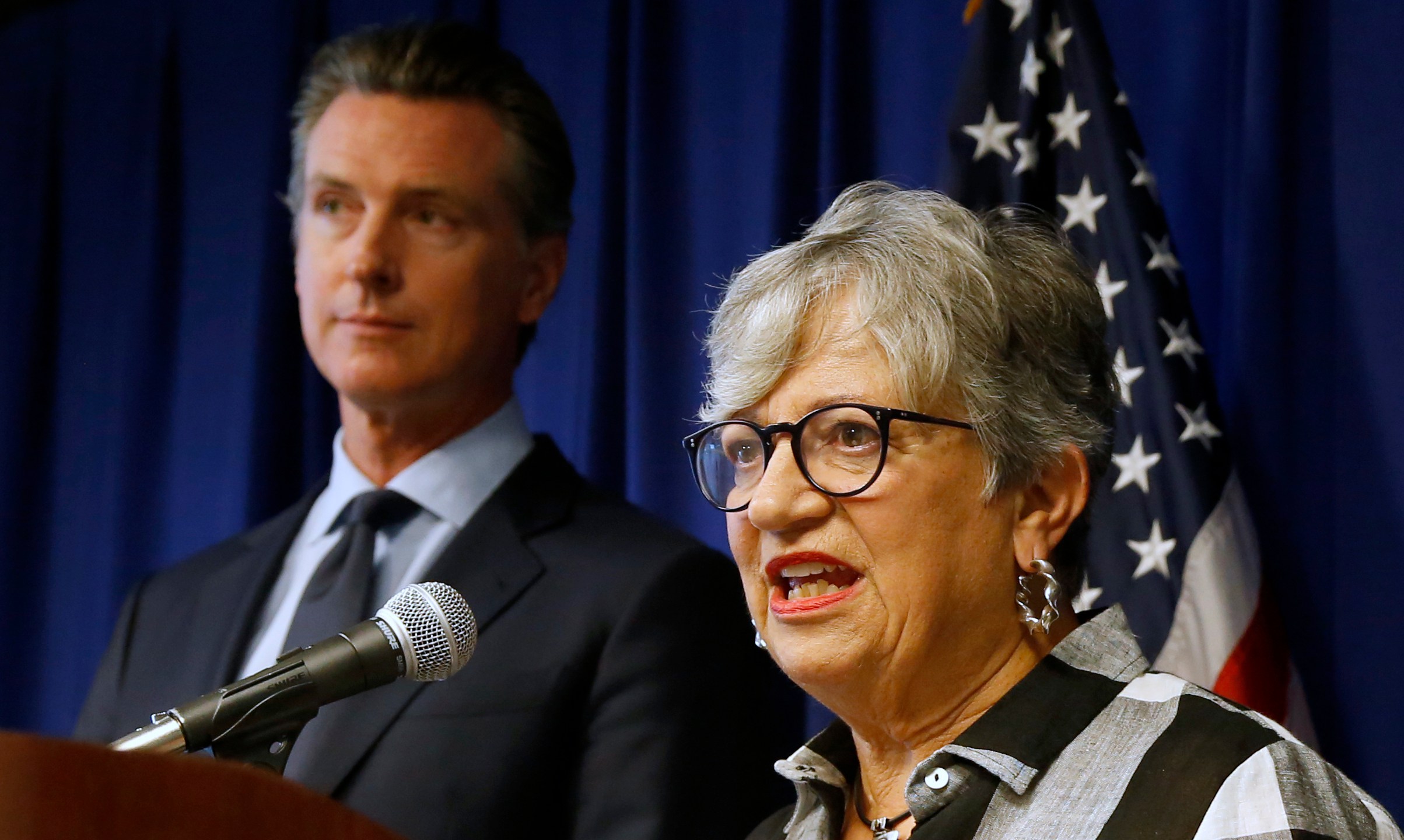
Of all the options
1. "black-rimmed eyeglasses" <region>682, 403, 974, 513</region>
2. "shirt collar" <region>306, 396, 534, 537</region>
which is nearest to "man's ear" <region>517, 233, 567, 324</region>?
"shirt collar" <region>306, 396, 534, 537</region>


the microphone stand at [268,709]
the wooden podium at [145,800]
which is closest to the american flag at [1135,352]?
the microphone stand at [268,709]

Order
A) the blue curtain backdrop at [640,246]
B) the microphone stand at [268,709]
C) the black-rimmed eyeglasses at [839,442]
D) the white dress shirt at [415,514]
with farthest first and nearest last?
the white dress shirt at [415,514]
the blue curtain backdrop at [640,246]
the black-rimmed eyeglasses at [839,442]
the microphone stand at [268,709]

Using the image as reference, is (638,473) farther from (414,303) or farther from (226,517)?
(226,517)

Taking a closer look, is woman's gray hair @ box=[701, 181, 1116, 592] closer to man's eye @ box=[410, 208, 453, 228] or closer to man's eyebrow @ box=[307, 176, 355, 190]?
man's eye @ box=[410, 208, 453, 228]

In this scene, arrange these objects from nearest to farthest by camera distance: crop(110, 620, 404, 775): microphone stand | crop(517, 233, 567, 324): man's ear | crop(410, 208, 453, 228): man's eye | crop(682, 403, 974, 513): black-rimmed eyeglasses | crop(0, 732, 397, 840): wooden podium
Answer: crop(0, 732, 397, 840): wooden podium
crop(110, 620, 404, 775): microphone stand
crop(682, 403, 974, 513): black-rimmed eyeglasses
crop(410, 208, 453, 228): man's eye
crop(517, 233, 567, 324): man's ear

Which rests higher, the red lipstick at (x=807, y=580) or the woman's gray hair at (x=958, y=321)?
the woman's gray hair at (x=958, y=321)

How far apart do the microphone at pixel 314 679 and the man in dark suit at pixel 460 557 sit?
63 centimetres

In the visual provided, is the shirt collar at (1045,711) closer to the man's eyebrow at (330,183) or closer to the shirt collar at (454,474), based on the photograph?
the shirt collar at (454,474)

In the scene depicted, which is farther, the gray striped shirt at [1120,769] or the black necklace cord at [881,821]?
the black necklace cord at [881,821]

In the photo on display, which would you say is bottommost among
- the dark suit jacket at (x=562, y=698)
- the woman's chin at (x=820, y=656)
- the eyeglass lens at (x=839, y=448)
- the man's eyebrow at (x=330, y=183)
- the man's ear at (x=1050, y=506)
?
the dark suit jacket at (x=562, y=698)

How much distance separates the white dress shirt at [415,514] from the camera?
229 cm

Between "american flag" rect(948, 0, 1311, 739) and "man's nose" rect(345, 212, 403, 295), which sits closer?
"american flag" rect(948, 0, 1311, 739)

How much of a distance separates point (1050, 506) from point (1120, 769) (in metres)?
0.31

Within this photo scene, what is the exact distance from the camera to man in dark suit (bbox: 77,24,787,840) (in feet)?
6.66
